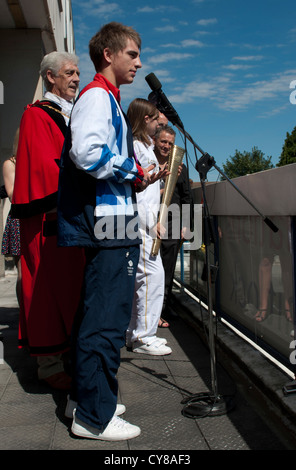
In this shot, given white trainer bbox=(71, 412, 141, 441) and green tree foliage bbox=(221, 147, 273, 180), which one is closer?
white trainer bbox=(71, 412, 141, 441)

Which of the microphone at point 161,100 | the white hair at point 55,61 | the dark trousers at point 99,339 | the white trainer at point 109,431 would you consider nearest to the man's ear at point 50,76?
the white hair at point 55,61

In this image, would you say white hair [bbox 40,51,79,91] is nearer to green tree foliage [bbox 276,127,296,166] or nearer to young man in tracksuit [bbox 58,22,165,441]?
young man in tracksuit [bbox 58,22,165,441]

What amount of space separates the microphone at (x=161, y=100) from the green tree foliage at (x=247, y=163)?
245 ft

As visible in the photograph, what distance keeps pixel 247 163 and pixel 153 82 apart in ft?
250

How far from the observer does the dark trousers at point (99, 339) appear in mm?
2287

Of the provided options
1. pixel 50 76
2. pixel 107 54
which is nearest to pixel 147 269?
pixel 50 76

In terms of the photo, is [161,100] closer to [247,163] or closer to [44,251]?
[44,251]

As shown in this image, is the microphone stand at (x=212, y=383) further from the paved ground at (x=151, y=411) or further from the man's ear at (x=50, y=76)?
the man's ear at (x=50, y=76)

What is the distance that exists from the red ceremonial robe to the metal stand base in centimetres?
86

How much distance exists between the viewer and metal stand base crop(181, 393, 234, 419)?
2.58m

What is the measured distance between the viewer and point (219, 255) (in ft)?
13.9

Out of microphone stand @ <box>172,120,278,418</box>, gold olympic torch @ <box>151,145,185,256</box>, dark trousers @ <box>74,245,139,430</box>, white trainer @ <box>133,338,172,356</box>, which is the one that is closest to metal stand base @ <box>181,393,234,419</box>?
microphone stand @ <box>172,120,278,418</box>

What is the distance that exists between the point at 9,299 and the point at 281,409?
4.54 meters

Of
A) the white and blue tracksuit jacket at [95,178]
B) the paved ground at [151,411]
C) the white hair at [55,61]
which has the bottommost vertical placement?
the paved ground at [151,411]
